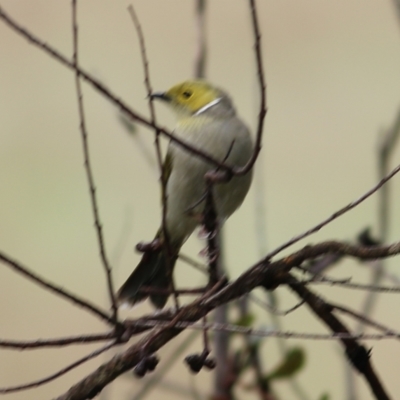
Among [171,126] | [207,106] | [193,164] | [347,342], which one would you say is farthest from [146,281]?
[171,126]

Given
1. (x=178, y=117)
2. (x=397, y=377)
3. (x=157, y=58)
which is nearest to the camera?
(x=178, y=117)

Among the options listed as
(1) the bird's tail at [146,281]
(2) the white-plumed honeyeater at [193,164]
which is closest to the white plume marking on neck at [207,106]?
(2) the white-plumed honeyeater at [193,164]

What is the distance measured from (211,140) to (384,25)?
Result: 1128mm

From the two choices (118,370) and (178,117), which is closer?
(118,370)

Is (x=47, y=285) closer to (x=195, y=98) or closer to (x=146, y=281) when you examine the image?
(x=146, y=281)

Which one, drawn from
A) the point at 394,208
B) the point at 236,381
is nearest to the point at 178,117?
the point at 236,381

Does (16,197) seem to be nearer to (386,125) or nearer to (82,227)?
(82,227)

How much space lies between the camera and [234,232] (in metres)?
2.18

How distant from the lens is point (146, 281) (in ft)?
4.45

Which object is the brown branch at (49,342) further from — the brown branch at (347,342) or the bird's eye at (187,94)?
the bird's eye at (187,94)

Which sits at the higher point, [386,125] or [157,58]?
[157,58]

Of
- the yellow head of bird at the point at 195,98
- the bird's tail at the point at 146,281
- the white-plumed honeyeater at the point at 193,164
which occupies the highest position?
the yellow head of bird at the point at 195,98

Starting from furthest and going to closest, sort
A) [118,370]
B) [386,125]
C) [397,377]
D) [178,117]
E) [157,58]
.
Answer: [157,58] → [386,125] → [397,377] → [178,117] → [118,370]

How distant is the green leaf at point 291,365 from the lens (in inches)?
58.3
